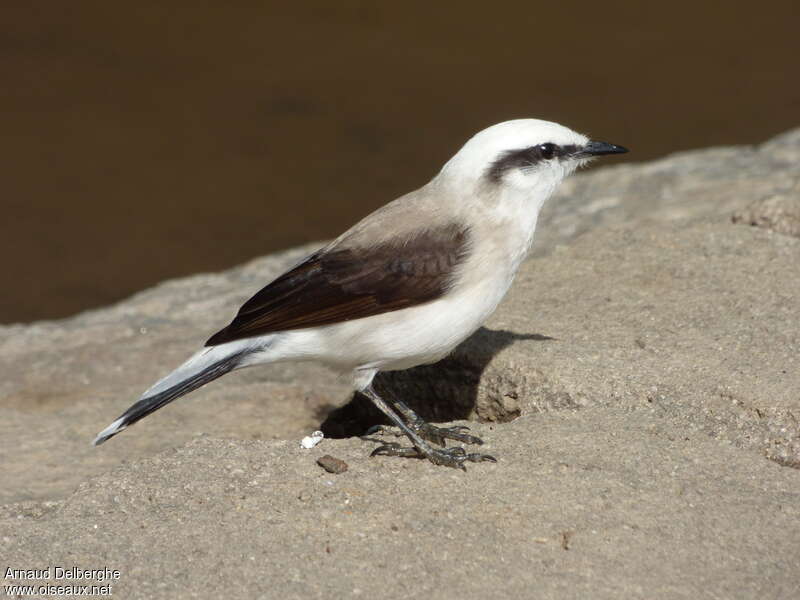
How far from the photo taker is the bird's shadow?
589 centimetres

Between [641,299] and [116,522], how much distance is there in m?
3.09

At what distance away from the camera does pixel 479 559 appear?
169 inches

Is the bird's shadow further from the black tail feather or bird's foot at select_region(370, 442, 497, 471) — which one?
the black tail feather

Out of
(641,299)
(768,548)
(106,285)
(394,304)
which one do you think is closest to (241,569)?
(394,304)

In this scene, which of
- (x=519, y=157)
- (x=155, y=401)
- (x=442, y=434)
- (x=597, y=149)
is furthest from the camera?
(x=597, y=149)

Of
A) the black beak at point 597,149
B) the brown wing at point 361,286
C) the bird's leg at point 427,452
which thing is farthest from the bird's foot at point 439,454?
the black beak at point 597,149

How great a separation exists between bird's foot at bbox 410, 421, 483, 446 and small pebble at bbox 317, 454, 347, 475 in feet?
1.72

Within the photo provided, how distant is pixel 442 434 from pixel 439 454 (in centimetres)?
26

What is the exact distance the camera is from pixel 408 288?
529cm

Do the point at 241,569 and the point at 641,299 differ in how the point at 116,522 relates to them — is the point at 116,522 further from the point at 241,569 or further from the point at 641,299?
the point at 641,299

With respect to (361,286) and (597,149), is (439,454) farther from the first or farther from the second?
(597,149)

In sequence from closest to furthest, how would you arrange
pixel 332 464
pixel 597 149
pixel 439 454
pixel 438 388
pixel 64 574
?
pixel 64 574
pixel 332 464
pixel 439 454
pixel 597 149
pixel 438 388

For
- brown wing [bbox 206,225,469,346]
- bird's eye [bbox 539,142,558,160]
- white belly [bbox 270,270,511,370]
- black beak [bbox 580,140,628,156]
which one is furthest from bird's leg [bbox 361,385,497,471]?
black beak [bbox 580,140,628,156]

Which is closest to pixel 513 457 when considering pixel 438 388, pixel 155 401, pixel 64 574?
pixel 438 388
